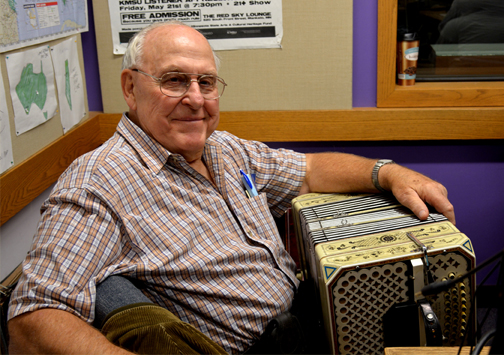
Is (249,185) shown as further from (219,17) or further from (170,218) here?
(219,17)

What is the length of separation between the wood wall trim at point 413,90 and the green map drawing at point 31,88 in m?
1.45

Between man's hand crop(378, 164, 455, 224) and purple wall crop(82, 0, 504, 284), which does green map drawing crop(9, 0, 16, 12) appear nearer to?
purple wall crop(82, 0, 504, 284)

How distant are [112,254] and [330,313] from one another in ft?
1.89

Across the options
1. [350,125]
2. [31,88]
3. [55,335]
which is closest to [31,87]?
[31,88]

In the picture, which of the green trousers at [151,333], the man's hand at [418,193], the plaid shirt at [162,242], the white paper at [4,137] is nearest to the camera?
the green trousers at [151,333]

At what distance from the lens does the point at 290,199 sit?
1855mm

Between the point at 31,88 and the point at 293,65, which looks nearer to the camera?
the point at 31,88

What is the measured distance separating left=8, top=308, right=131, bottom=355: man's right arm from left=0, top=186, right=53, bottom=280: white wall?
0.64 m

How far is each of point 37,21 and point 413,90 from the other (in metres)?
1.63

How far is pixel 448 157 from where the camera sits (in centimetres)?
240

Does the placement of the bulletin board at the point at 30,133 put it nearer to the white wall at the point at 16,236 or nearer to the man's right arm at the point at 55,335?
the white wall at the point at 16,236

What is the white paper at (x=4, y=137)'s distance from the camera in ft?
5.24

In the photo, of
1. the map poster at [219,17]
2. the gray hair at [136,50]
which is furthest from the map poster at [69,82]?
the gray hair at [136,50]

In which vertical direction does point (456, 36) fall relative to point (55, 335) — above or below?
above
